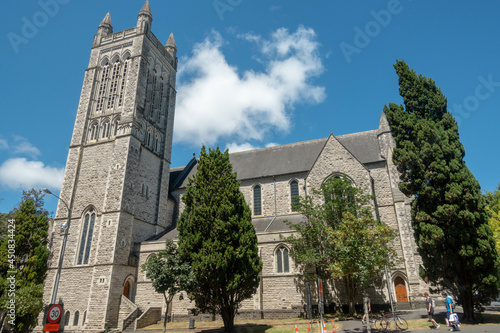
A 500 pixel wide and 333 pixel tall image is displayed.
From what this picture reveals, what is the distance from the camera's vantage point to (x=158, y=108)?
3409 cm

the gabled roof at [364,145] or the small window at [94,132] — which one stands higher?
the small window at [94,132]

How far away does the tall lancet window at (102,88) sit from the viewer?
31484mm

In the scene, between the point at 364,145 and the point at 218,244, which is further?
the point at 364,145

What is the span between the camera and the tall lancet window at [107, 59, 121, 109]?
103 ft

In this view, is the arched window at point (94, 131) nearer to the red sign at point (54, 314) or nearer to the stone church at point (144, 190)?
the stone church at point (144, 190)

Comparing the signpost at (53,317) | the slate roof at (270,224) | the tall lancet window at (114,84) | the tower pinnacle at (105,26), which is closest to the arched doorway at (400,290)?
the slate roof at (270,224)

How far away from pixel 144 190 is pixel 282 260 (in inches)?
562

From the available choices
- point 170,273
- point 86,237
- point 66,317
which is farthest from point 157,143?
point 170,273

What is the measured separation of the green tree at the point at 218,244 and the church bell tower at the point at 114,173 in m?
9.97

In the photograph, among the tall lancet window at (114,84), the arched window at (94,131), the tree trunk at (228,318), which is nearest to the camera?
the tree trunk at (228,318)

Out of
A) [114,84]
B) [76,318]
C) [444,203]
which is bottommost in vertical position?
[76,318]

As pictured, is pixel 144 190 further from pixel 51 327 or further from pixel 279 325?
pixel 51 327

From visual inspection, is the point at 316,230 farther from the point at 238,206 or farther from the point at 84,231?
the point at 84,231

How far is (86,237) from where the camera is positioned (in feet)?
85.6
